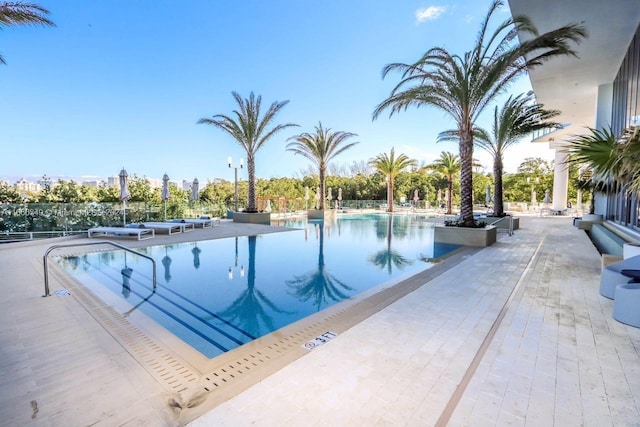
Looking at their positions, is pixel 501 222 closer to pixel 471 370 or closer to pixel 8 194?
pixel 471 370

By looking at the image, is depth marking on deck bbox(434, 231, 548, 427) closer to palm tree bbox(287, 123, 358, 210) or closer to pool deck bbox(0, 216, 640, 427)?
pool deck bbox(0, 216, 640, 427)

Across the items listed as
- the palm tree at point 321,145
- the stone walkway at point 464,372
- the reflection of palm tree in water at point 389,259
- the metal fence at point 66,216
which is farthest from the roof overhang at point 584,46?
the metal fence at point 66,216

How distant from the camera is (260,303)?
5355mm

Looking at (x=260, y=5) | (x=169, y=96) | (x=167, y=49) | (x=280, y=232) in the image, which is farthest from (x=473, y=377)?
(x=169, y=96)

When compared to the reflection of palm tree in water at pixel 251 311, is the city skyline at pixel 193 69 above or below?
above

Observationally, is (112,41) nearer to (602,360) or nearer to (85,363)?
(85,363)

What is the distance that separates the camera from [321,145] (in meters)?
21.7

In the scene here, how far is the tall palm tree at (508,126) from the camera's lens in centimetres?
1407

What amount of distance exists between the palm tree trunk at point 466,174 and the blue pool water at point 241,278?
136cm

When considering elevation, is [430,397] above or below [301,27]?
below

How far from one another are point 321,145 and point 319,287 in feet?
54.7

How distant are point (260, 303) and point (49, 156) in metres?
44.1

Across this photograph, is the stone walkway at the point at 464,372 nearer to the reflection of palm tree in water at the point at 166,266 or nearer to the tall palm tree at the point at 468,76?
the reflection of palm tree in water at the point at 166,266

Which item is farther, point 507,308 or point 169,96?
point 169,96
